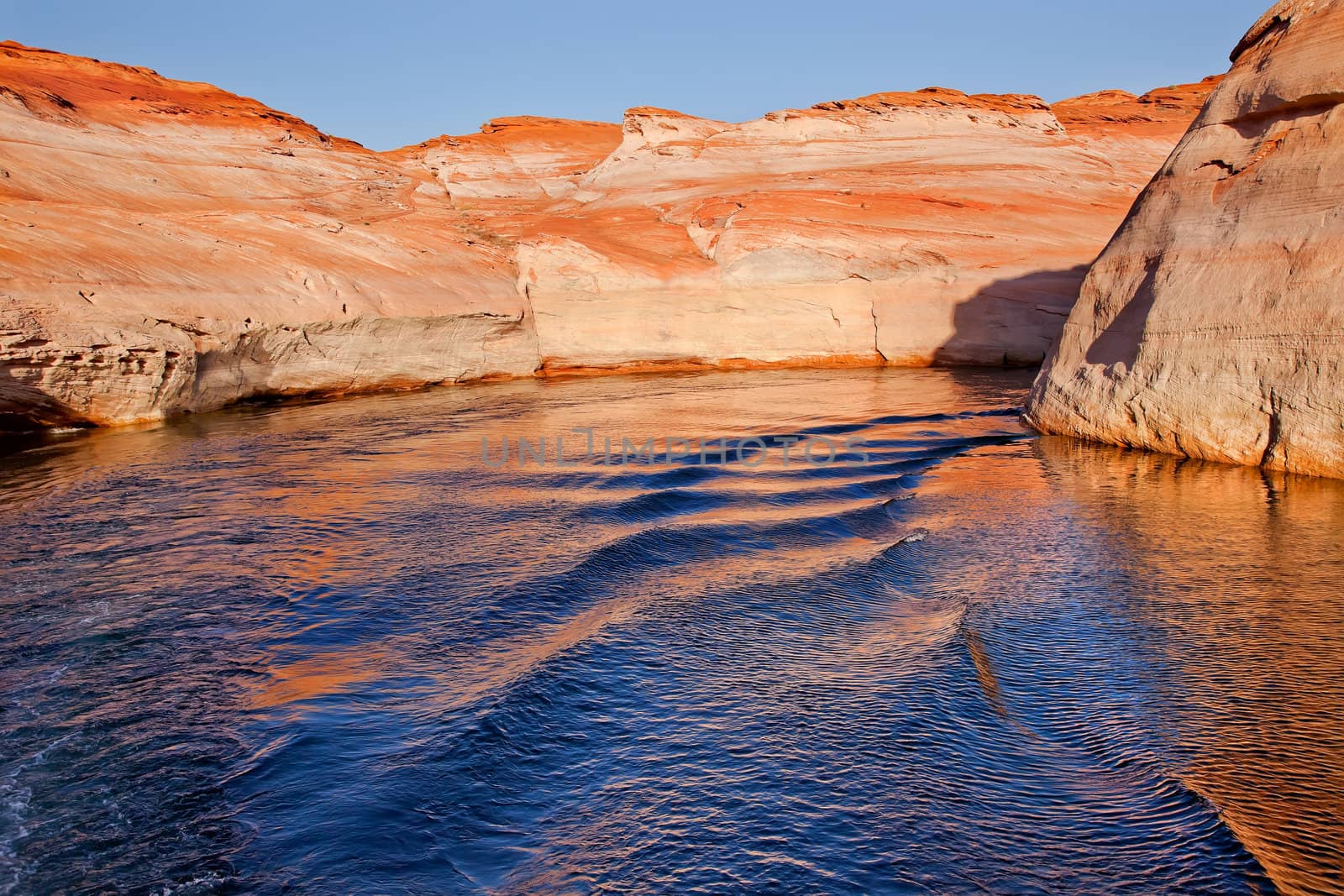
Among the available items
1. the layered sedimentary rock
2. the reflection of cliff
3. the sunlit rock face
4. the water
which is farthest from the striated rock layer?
the reflection of cliff

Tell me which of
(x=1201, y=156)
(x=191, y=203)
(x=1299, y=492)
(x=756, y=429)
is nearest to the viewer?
(x=1299, y=492)

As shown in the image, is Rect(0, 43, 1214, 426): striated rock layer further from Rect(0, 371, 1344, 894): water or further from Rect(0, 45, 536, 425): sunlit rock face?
Rect(0, 371, 1344, 894): water

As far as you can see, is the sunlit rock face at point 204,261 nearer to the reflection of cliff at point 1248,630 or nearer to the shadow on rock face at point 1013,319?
the shadow on rock face at point 1013,319

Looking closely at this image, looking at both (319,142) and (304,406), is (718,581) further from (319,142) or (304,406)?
(319,142)

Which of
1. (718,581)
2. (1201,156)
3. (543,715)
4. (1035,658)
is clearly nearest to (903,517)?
(718,581)

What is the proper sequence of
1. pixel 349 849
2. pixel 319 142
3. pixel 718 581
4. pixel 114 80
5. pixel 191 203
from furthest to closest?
pixel 319 142
pixel 114 80
pixel 191 203
pixel 718 581
pixel 349 849

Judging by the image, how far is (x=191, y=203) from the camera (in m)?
15.4

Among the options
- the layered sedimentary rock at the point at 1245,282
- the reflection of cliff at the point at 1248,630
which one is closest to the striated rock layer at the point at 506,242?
the layered sedimentary rock at the point at 1245,282

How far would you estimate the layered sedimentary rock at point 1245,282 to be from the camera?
Result: 6.42m

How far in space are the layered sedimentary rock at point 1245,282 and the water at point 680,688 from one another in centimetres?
54

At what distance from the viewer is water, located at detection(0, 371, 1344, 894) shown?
262cm

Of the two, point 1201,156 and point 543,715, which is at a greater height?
point 1201,156

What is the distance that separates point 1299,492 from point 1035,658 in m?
3.67

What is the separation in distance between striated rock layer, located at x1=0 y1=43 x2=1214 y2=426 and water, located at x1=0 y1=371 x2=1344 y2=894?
4384 millimetres
